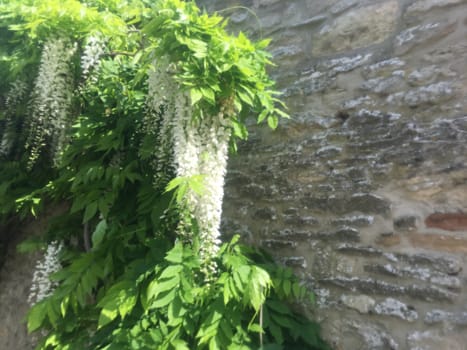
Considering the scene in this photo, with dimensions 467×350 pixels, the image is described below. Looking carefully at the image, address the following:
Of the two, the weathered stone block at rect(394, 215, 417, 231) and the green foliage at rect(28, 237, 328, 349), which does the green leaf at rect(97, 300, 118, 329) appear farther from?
the weathered stone block at rect(394, 215, 417, 231)

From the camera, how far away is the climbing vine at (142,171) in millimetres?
1539

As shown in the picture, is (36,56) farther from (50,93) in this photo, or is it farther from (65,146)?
(65,146)

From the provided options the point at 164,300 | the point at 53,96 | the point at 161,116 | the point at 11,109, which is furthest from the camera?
the point at 11,109

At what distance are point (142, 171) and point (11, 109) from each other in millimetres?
1091

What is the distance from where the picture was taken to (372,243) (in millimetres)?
1735

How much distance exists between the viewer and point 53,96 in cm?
214

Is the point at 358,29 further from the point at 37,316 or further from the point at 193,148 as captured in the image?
the point at 37,316

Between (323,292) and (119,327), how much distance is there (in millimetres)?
922

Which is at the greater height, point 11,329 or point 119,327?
point 119,327

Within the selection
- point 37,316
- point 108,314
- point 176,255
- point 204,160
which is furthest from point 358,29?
point 37,316

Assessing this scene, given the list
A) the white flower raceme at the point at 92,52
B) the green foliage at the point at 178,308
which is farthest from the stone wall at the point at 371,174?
the white flower raceme at the point at 92,52

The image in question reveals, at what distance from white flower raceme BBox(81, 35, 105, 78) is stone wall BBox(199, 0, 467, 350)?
3.22 feet

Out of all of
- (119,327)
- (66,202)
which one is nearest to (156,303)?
(119,327)

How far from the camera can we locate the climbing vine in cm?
154
